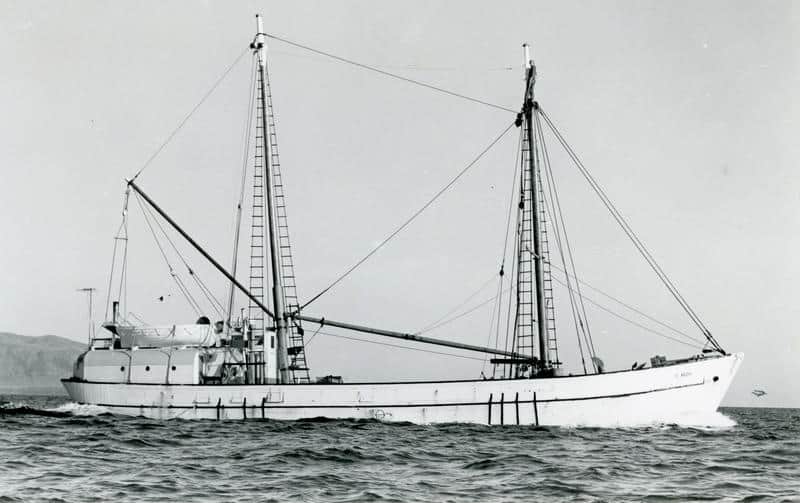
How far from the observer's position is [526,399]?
29594 mm

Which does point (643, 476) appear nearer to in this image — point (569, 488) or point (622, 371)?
point (569, 488)

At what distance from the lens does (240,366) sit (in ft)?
122

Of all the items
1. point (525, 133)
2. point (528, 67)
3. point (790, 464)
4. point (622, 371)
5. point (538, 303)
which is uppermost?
point (528, 67)

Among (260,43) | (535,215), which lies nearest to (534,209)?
(535,215)

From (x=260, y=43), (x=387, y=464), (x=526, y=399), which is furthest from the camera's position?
(x=260, y=43)

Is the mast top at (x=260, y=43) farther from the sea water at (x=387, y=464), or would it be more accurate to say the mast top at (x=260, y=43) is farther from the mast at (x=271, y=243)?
the sea water at (x=387, y=464)

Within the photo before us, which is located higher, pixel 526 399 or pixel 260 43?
pixel 260 43

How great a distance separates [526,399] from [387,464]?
1310 cm

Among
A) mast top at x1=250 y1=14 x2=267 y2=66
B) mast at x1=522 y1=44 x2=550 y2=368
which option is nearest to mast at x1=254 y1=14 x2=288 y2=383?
mast top at x1=250 y1=14 x2=267 y2=66

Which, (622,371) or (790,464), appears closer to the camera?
(790,464)

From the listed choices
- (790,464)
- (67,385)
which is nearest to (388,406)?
(790,464)

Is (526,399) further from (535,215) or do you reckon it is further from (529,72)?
(529,72)

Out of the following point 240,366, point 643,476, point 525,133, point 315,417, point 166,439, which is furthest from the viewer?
point 240,366

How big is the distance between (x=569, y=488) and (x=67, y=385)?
1249 inches
